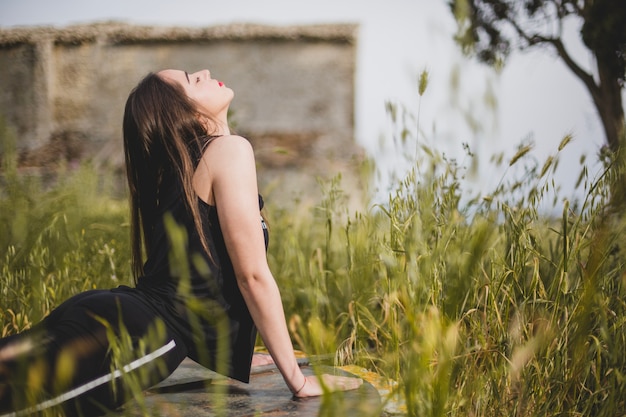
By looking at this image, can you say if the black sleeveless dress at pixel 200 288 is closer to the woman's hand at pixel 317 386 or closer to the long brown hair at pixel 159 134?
the long brown hair at pixel 159 134

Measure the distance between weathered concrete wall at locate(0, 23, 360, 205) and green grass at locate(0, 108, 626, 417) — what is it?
31.8 feet

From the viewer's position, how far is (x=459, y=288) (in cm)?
111

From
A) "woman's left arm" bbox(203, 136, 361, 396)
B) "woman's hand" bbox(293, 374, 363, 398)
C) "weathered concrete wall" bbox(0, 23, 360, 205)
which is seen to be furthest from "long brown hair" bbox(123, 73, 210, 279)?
"weathered concrete wall" bbox(0, 23, 360, 205)

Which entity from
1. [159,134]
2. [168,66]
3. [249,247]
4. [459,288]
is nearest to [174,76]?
[159,134]

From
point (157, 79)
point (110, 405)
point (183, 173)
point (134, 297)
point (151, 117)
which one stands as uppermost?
point (157, 79)

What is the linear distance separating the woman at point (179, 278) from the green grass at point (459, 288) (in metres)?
0.19

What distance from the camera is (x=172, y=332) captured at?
188 cm

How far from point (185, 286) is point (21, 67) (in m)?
14.2

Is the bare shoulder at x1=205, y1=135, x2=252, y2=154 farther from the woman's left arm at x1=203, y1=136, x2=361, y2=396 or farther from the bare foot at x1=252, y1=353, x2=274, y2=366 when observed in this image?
the bare foot at x1=252, y1=353, x2=274, y2=366

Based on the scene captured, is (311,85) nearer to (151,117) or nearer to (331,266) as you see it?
(331,266)

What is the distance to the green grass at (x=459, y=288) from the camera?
1.35 m

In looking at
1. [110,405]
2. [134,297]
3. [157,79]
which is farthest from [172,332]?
[157,79]

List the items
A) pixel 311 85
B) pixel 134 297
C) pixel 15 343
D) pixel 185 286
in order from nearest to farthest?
pixel 185 286, pixel 15 343, pixel 134 297, pixel 311 85

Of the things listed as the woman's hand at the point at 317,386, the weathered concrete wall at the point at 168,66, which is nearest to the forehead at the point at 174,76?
the woman's hand at the point at 317,386
